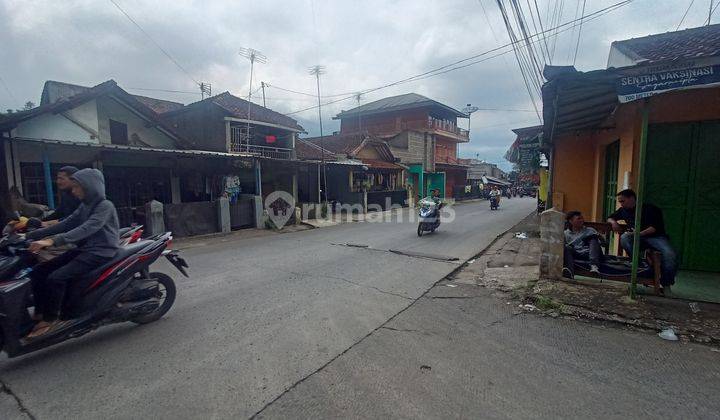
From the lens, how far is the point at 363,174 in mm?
21781

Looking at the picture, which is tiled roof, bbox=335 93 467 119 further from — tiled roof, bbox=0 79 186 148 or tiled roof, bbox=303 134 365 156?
tiled roof, bbox=0 79 186 148

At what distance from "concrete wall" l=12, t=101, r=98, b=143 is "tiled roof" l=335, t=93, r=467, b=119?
26.6 meters

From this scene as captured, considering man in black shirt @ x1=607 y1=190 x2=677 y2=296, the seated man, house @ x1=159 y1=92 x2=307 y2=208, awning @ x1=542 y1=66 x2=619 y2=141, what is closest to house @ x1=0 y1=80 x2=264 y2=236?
house @ x1=159 y1=92 x2=307 y2=208

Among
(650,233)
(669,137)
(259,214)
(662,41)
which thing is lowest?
(259,214)

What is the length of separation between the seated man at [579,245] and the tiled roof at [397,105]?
29.4 m

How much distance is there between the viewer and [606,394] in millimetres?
2623

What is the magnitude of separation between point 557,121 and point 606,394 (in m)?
6.22

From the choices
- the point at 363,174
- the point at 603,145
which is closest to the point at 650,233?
the point at 603,145

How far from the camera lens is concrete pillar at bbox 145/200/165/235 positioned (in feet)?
33.2

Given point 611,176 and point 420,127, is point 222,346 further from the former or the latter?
point 420,127

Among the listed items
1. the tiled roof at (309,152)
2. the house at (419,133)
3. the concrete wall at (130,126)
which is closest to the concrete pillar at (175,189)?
the concrete wall at (130,126)

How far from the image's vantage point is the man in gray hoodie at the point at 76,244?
325 cm

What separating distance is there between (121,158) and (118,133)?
161 centimetres

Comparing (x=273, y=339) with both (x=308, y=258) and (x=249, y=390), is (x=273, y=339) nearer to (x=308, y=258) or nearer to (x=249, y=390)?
(x=249, y=390)
